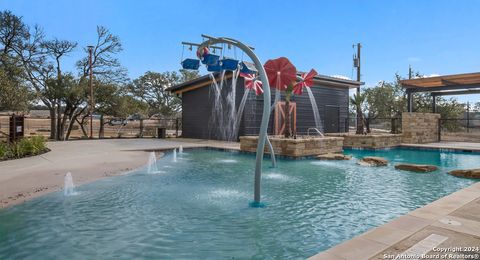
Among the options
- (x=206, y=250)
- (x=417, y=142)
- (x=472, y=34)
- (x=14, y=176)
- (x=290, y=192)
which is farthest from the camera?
(x=417, y=142)

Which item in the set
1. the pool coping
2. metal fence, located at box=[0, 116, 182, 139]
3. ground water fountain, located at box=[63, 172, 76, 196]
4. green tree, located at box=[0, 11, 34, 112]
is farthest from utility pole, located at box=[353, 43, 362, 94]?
ground water fountain, located at box=[63, 172, 76, 196]

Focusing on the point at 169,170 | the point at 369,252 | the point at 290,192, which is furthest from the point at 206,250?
the point at 169,170

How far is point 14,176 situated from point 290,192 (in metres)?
5.87

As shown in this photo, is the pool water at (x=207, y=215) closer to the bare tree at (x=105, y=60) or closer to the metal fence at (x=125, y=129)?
the metal fence at (x=125, y=129)

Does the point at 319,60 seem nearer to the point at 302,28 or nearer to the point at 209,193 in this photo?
the point at 302,28

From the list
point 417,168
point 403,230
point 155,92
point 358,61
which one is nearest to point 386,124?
point 358,61

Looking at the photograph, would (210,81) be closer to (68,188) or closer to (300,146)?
(300,146)

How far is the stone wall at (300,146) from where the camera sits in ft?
34.6

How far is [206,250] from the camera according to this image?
3.14 m

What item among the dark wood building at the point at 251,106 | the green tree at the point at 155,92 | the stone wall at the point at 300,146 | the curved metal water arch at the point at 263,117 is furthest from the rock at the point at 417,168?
the green tree at the point at 155,92

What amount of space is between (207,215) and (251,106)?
12417mm

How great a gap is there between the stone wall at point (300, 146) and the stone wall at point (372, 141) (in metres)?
2.29

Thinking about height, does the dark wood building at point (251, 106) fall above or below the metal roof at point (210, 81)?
below

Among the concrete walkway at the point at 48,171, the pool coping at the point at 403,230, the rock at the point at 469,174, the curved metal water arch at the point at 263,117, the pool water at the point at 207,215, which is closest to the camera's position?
the pool coping at the point at 403,230
